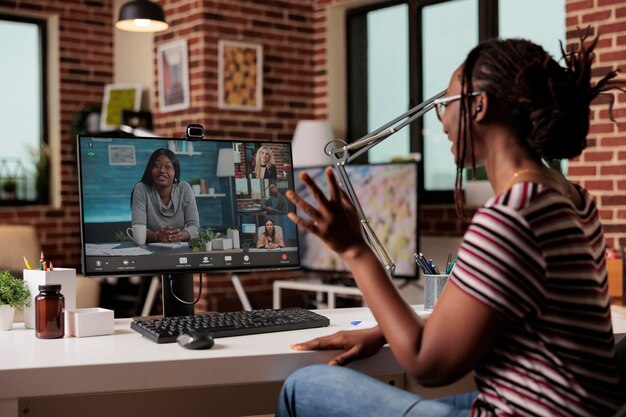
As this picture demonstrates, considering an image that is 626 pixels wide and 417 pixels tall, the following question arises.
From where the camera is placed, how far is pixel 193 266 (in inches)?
82.7

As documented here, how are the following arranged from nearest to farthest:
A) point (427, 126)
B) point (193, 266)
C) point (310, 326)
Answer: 1. point (310, 326)
2. point (193, 266)
3. point (427, 126)

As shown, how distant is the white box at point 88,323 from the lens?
1.83 metres

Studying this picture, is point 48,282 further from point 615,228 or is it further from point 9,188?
point 9,188

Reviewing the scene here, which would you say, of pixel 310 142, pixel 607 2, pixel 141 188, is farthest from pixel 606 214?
pixel 141 188

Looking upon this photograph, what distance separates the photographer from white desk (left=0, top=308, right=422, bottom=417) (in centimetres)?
150

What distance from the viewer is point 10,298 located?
194cm

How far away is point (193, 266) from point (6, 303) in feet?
1.42

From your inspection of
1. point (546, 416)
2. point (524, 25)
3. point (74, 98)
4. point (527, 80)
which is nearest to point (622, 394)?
point (546, 416)

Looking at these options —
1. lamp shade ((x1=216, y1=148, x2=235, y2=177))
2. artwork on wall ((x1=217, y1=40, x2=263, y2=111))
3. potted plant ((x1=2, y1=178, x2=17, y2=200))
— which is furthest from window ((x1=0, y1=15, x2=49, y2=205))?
lamp shade ((x1=216, y1=148, x2=235, y2=177))

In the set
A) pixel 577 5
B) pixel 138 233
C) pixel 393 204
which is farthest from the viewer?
pixel 393 204

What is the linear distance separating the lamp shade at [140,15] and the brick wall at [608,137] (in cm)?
194

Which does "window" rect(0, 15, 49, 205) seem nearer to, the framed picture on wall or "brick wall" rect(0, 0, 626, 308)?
"brick wall" rect(0, 0, 626, 308)

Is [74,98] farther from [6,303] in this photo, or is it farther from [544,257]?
[544,257]

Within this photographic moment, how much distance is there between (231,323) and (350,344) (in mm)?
297
